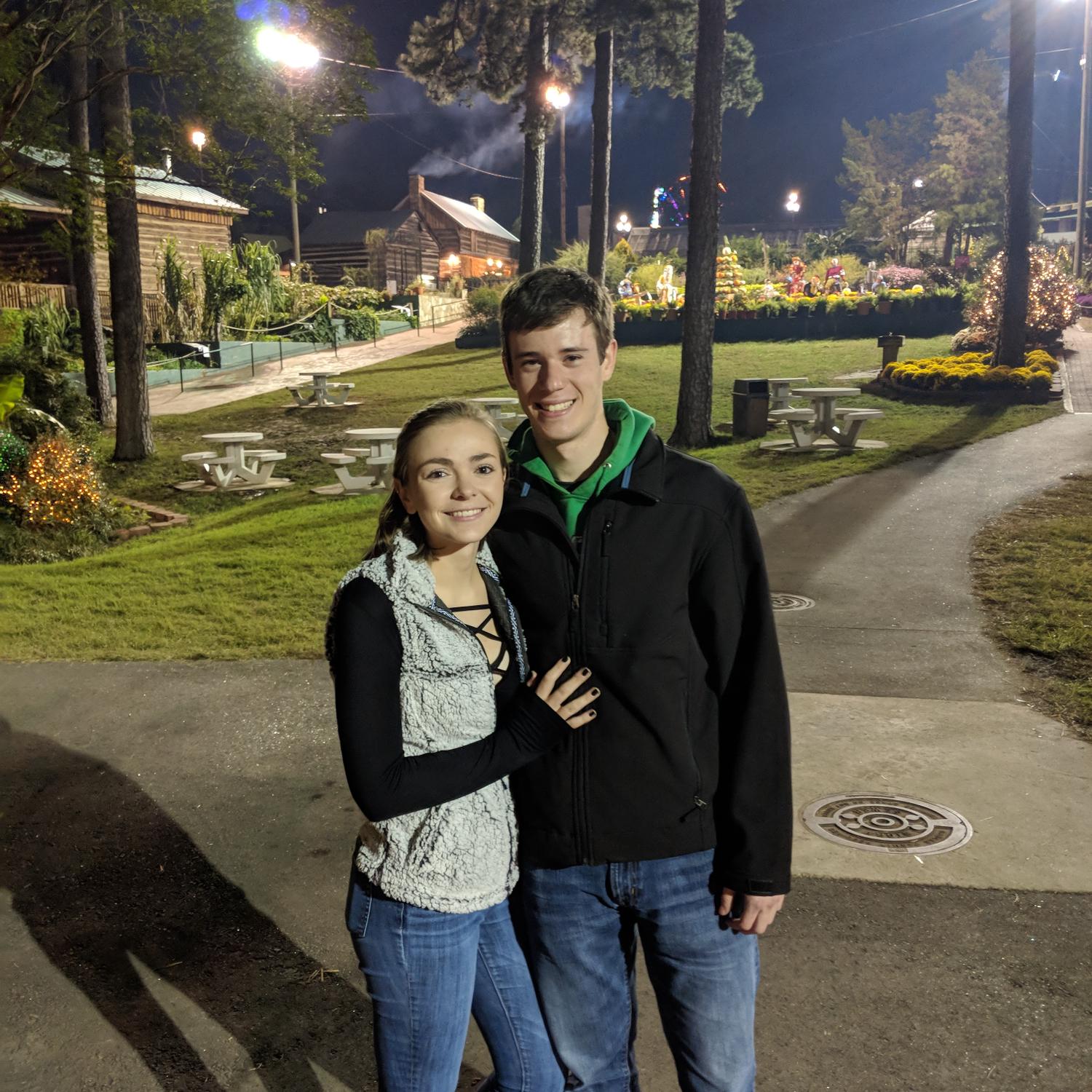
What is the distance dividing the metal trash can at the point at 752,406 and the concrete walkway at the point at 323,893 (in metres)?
11.0

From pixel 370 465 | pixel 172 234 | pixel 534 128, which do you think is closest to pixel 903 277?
pixel 534 128

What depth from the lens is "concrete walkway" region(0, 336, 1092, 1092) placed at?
3252 millimetres

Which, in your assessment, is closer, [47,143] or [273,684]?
[273,684]

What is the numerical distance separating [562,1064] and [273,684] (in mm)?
4881

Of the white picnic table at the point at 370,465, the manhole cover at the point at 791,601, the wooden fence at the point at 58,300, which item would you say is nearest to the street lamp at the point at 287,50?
the white picnic table at the point at 370,465

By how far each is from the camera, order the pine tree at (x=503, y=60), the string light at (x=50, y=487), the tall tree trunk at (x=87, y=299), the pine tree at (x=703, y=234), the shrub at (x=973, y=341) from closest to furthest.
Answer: the string light at (x=50, y=487) < the pine tree at (x=703, y=234) < the tall tree trunk at (x=87, y=299) < the shrub at (x=973, y=341) < the pine tree at (x=503, y=60)

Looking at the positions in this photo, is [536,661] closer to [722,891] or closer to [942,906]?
[722,891]

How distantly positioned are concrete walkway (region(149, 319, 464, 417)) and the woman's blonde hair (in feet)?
70.1

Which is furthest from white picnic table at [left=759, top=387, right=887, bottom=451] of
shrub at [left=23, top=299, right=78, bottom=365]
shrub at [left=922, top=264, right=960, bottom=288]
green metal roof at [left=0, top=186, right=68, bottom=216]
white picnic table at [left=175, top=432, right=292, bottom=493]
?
shrub at [left=922, top=264, right=960, bottom=288]

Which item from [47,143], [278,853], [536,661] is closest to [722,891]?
[536,661]

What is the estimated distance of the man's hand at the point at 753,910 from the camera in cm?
214

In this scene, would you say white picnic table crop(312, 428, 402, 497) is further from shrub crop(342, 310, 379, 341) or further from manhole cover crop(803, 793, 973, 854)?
shrub crop(342, 310, 379, 341)

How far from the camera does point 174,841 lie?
15.5 ft

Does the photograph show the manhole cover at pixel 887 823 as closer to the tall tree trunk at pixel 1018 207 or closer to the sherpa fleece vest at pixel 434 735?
the sherpa fleece vest at pixel 434 735
